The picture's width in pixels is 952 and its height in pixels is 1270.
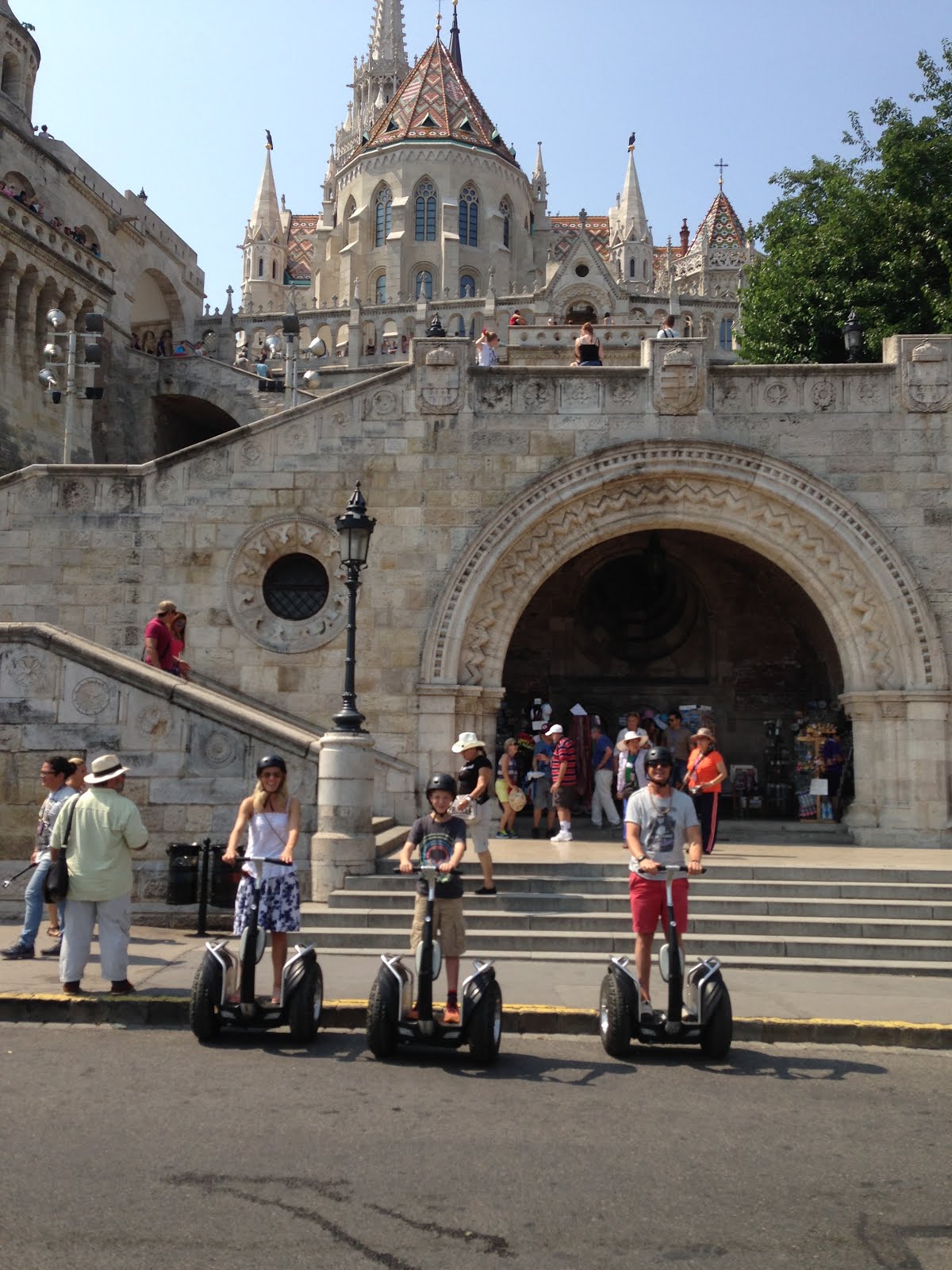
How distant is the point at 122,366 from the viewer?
3862 cm

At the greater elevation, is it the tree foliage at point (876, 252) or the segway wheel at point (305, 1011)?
the tree foliage at point (876, 252)

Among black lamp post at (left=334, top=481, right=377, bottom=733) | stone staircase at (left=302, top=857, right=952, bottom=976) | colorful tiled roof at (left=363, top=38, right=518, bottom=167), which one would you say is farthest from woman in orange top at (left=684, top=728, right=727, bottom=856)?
colorful tiled roof at (left=363, top=38, right=518, bottom=167)

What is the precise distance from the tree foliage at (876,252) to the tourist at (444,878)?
18.0 m

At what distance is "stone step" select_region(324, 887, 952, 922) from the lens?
10.9 meters

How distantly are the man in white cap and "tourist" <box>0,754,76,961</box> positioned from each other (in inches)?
43.2

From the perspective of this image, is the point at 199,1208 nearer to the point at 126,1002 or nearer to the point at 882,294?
the point at 126,1002

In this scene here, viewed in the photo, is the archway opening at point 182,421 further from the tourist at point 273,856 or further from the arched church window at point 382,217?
the arched church window at point 382,217

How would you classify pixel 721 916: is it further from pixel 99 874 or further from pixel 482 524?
pixel 482 524

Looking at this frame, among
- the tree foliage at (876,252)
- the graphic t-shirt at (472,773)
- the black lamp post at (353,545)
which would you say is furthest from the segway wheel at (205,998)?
the tree foliage at (876,252)

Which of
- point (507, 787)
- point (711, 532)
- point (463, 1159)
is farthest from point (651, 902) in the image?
point (711, 532)

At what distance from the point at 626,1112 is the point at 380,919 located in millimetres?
4835

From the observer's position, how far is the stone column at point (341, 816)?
11.3 metres

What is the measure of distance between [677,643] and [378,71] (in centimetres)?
10156

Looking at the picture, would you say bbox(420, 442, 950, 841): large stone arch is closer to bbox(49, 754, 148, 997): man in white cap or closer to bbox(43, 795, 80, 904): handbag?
bbox(49, 754, 148, 997): man in white cap
